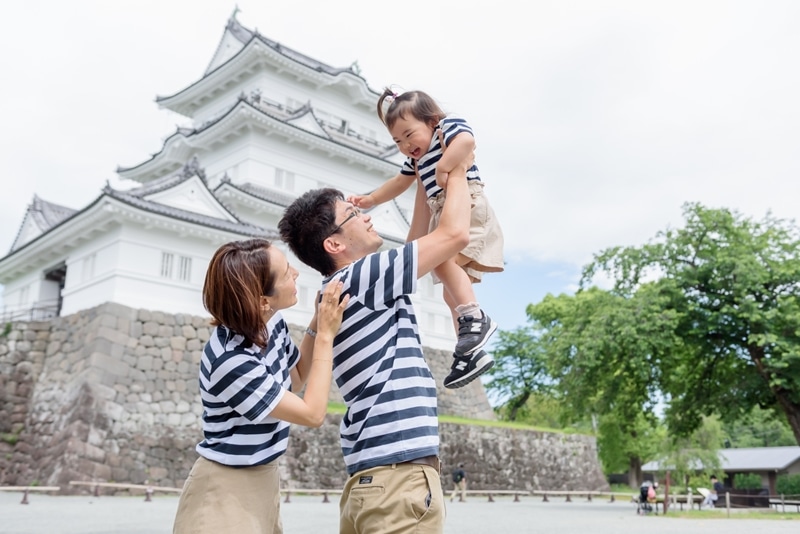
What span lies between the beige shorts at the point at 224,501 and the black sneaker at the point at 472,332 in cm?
88

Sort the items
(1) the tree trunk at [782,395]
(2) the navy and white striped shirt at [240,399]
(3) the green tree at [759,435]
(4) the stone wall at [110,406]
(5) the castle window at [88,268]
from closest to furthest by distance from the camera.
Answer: (2) the navy and white striped shirt at [240,399]
(4) the stone wall at [110,406]
(1) the tree trunk at [782,395]
(5) the castle window at [88,268]
(3) the green tree at [759,435]

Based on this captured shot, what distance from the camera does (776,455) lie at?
35469 mm

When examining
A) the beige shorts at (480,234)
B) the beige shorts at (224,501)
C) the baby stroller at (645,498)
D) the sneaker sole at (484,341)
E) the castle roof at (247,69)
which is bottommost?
the baby stroller at (645,498)

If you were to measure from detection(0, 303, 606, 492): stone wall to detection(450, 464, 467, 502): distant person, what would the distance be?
147 inches

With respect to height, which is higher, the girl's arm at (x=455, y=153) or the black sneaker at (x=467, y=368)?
the girl's arm at (x=455, y=153)

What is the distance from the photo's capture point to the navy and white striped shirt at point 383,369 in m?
2.17

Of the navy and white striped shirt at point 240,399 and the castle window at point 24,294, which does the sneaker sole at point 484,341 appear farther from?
the castle window at point 24,294

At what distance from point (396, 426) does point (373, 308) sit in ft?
1.28

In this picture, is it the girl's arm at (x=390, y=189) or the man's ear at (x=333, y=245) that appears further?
the girl's arm at (x=390, y=189)

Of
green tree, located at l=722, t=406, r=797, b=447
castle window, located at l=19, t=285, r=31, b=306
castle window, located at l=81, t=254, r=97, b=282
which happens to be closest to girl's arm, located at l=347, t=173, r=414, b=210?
castle window, located at l=81, t=254, r=97, b=282

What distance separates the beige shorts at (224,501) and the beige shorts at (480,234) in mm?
1234

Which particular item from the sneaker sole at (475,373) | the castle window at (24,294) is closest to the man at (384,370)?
the sneaker sole at (475,373)

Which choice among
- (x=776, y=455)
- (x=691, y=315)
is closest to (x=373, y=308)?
(x=691, y=315)

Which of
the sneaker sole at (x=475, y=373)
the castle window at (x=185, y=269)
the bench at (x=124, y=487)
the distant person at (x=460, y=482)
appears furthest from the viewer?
the distant person at (x=460, y=482)
